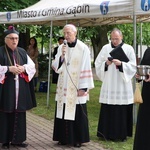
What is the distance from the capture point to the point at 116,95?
6.61 m

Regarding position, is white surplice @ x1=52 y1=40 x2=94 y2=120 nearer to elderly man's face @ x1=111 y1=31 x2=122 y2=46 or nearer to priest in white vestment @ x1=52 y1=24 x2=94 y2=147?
priest in white vestment @ x1=52 y1=24 x2=94 y2=147

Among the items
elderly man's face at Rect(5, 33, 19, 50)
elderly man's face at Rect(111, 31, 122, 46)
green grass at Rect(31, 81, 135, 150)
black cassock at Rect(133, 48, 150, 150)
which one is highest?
elderly man's face at Rect(111, 31, 122, 46)

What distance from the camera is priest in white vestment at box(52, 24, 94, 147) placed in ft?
20.2

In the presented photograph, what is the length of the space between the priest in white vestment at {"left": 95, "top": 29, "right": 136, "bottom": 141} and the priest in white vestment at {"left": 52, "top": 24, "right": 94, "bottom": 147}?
1.84ft

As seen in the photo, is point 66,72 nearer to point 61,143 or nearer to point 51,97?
point 61,143

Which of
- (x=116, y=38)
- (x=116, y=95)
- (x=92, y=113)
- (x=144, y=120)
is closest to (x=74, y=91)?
(x=116, y=95)

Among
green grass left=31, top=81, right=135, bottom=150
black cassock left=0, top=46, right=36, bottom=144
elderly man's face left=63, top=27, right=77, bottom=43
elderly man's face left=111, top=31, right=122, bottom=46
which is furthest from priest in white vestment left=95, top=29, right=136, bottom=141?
black cassock left=0, top=46, right=36, bottom=144

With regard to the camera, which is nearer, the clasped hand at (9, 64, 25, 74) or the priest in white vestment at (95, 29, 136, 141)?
the clasped hand at (9, 64, 25, 74)

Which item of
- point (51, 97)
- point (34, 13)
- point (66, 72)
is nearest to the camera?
point (66, 72)

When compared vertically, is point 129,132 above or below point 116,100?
below

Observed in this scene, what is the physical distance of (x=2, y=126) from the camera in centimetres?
603

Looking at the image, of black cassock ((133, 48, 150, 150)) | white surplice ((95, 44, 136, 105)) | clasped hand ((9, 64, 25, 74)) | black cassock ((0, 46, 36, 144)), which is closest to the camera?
black cassock ((133, 48, 150, 150))

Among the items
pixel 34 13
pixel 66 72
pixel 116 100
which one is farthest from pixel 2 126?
pixel 34 13

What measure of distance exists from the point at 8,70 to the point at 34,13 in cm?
427
